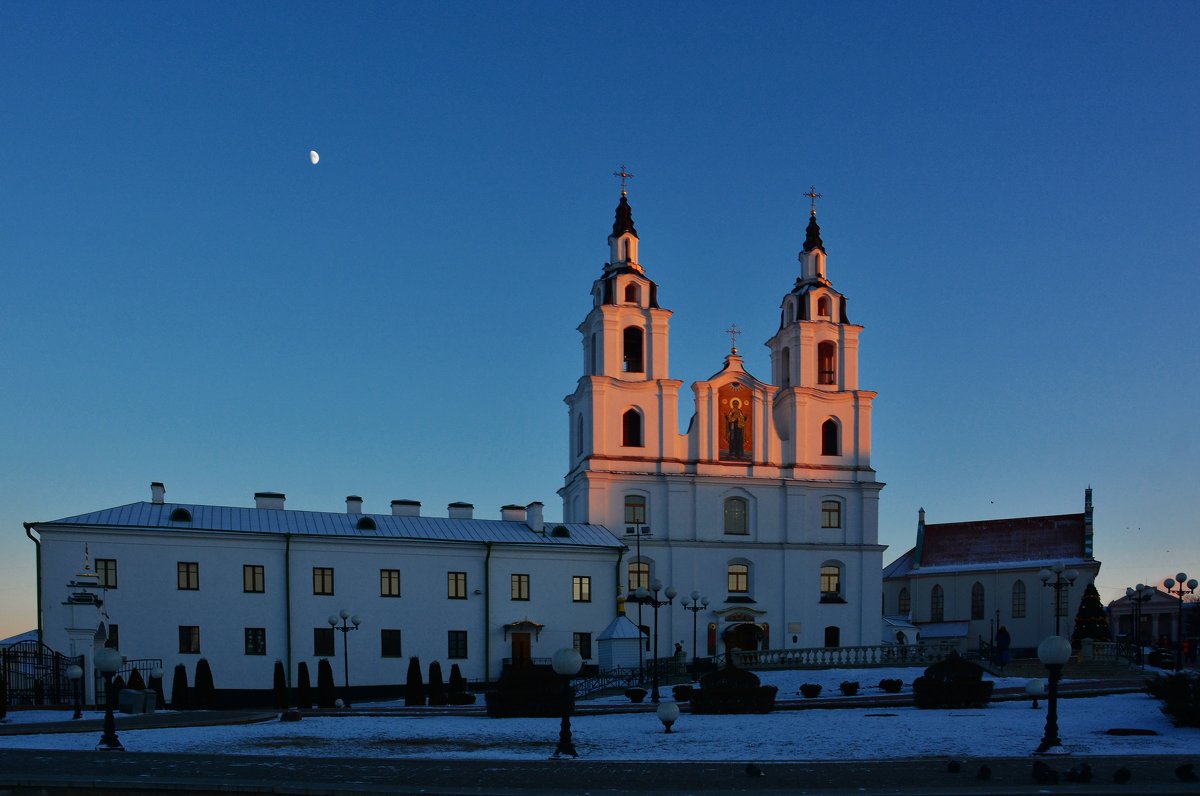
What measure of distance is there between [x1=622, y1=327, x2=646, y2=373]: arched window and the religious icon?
15.0ft

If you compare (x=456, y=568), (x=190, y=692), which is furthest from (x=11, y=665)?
(x=456, y=568)

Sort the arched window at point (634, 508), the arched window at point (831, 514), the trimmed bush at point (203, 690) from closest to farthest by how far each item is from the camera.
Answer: the trimmed bush at point (203, 690)
the arched window at point (634, 508)
the arched window at point (831, 514)

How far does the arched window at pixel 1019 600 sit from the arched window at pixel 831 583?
18716 millimetres

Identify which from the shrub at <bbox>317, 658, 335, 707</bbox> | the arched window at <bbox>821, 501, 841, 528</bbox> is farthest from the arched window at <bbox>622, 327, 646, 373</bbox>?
the shrub at <bbox>317, 658, 335, 707</bbox>

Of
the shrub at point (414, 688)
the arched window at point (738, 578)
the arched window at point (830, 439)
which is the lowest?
the shrub at point (414, 688)

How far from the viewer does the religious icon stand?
6191cm

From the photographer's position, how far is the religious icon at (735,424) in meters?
61.9

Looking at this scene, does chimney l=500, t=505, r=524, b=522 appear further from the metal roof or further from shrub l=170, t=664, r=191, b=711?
shrub l=170, t=664, r=191, b=711

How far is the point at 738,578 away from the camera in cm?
6059

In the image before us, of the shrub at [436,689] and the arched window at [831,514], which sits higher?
the arched window at [831,514]

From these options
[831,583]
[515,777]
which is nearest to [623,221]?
[831,583]

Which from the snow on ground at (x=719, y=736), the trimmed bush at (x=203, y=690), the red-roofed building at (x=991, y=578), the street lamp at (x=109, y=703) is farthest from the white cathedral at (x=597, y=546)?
the street lamp at (x=109, y=703)

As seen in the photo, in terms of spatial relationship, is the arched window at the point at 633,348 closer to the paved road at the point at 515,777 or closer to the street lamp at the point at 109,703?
the street lamp at the point at 109,703

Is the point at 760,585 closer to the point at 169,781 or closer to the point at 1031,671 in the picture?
the point at 1031,671
